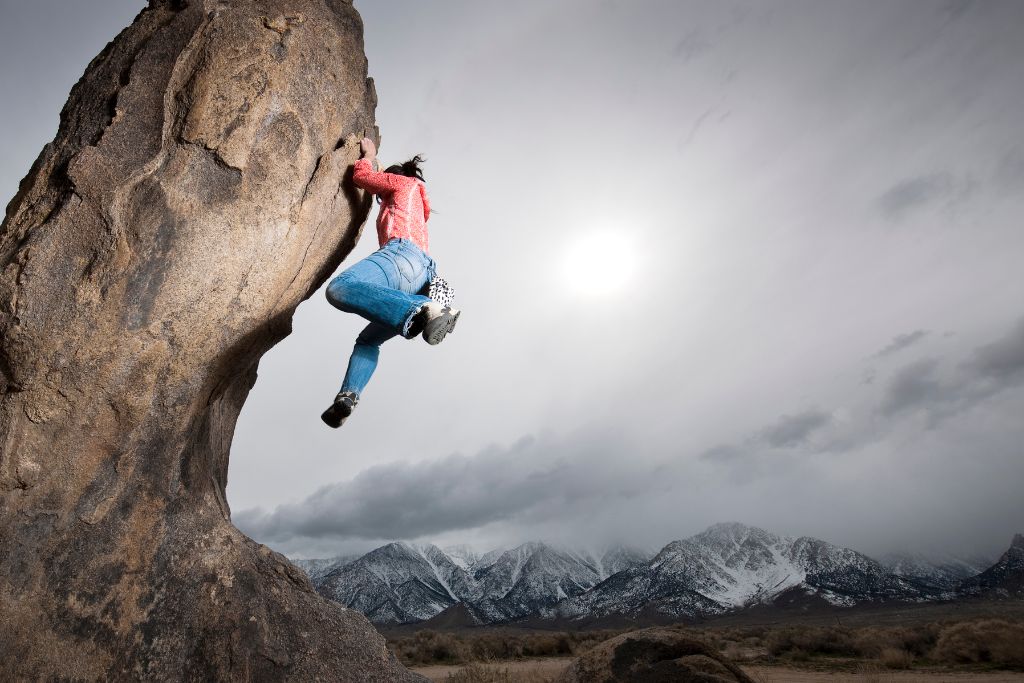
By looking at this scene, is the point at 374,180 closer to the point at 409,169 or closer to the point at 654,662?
the point at 409,169

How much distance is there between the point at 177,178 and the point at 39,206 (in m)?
0.88

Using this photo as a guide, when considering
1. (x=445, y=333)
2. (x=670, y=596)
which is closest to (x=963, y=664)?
(x=445, y=333)

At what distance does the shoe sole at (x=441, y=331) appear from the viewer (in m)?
3.83

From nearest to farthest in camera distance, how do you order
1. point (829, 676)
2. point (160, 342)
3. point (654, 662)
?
point (160, 342) < point (654, 662) < point (829, 676)

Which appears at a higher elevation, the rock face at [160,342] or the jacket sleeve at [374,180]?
the jacket sleeve at [374,180]

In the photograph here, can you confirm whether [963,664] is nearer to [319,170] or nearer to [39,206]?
[319,170]

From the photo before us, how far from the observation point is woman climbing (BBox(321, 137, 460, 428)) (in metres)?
3.77

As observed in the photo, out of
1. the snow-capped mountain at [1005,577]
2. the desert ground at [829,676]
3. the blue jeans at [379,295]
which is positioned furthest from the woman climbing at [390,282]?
the snow-capped mountain at [1005,577]

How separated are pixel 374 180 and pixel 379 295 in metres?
1.39

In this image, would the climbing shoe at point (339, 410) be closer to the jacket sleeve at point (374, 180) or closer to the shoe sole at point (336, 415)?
the shoe sole at point (336, 415)

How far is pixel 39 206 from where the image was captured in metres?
3.63

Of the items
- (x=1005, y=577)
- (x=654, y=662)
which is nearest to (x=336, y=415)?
(x=654, y=662)

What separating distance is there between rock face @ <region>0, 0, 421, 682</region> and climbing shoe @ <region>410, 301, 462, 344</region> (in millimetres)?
1122

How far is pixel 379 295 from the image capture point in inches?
148
